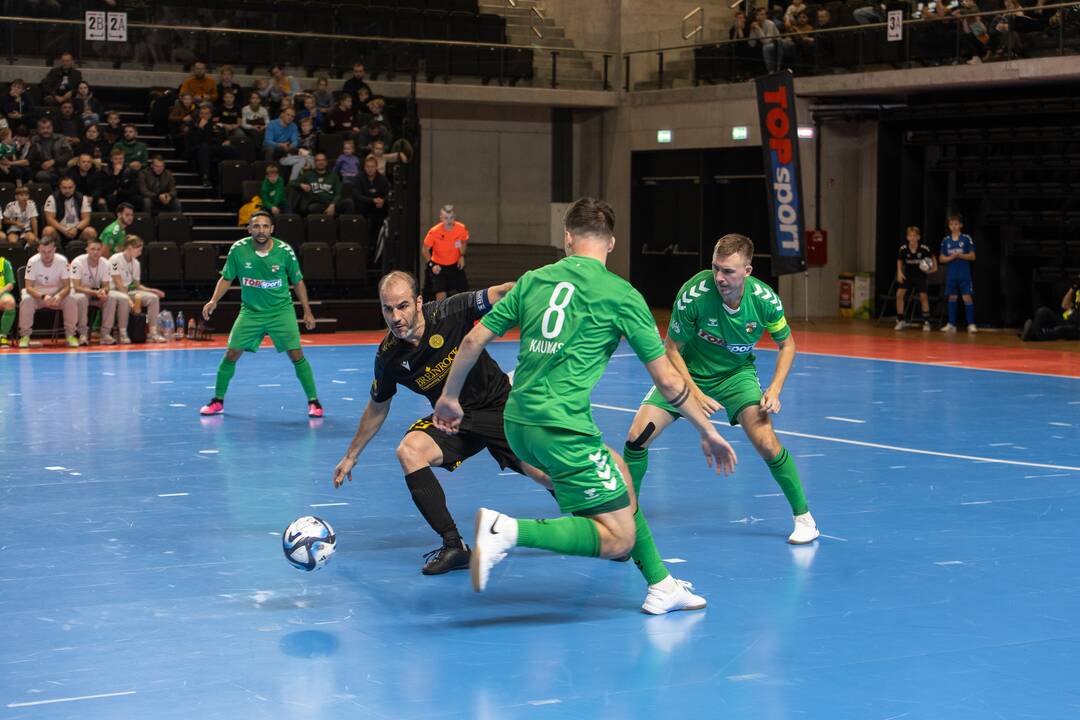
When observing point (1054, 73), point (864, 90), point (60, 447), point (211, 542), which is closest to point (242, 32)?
point (864, 90)

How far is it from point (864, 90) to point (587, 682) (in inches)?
833

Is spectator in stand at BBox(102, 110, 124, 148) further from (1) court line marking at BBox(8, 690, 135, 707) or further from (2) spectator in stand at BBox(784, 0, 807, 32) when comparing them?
(1) court line marking at BBox(8, 690, 135, 707)

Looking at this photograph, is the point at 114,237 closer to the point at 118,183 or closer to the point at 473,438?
the point at 118,183

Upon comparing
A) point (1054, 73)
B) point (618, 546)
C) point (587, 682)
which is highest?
point (1054, 73)

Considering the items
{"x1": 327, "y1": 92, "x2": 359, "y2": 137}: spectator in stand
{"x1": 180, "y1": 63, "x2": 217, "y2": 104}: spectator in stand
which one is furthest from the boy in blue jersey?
{"x1": 180, "y1": 63, "x2": 217, "y2": 104}: spectator in stand

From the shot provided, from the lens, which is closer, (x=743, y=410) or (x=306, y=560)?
(x=306, y=560)

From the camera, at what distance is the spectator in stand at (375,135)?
82.7 feet

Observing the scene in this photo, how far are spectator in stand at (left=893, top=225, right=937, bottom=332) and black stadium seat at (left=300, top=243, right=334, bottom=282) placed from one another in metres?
9.50

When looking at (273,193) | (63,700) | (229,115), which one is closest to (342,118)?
(229,115)

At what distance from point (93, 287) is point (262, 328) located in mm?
8045

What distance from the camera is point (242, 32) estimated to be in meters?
26.2

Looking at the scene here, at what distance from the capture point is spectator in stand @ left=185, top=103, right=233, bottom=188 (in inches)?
981

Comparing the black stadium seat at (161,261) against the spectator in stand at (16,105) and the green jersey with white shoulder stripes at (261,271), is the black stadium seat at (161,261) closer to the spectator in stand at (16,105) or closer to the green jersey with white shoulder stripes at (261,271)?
the spectator in stand at (16,105)

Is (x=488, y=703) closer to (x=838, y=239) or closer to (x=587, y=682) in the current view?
(x=587, y=682)
